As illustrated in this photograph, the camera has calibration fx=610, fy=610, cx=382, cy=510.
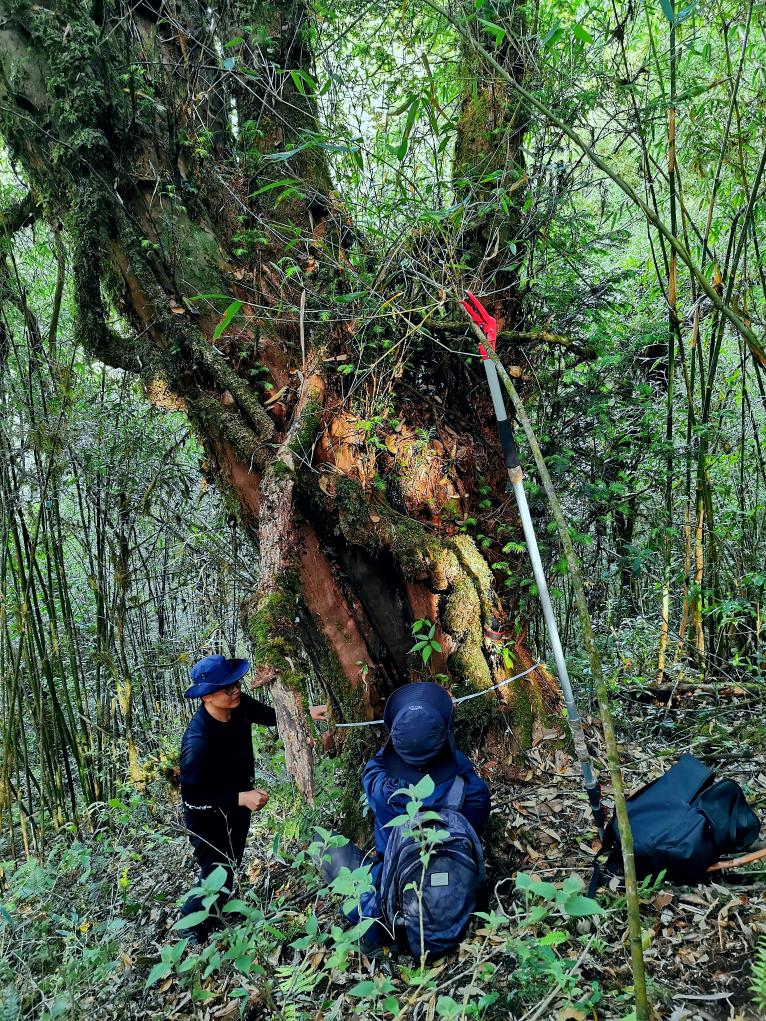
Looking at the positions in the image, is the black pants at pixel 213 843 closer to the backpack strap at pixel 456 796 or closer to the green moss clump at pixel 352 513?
the backpack strap at pixel 456 796

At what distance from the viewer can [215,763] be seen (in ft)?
10.1

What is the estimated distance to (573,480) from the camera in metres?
3.62

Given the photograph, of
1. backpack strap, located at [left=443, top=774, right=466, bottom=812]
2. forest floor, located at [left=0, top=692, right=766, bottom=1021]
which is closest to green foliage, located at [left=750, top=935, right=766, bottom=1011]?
forest floor, located at [left=0, top=692, right=766, bottom=1021]

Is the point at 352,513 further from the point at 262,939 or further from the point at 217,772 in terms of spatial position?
the point at 262,939

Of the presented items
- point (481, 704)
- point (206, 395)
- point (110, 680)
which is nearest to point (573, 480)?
point (481, 704)

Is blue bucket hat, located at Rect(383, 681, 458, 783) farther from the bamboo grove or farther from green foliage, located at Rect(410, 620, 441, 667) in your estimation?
the bamboo grove

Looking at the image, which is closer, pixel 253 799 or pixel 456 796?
pixel 456 796

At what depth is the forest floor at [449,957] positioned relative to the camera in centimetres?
184

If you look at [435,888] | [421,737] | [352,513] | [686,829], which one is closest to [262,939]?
[435,888]

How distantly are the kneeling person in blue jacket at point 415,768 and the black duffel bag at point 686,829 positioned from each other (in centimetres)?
52

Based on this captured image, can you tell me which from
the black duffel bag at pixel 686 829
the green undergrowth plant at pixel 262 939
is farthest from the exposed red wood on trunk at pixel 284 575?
the black duffel bag at pixel 686 829

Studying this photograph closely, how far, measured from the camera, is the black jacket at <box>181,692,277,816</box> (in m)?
2.98

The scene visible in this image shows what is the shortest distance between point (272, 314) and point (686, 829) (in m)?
2.94

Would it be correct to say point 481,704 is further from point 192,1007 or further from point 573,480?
point 192,1007
